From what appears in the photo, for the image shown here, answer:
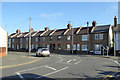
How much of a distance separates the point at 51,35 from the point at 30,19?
18110 mm

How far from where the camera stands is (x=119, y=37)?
1121 inches

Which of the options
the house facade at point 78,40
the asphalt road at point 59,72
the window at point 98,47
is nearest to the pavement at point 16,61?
the asphalt road at point 59,72

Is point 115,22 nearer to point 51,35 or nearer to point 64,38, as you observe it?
point 64,38

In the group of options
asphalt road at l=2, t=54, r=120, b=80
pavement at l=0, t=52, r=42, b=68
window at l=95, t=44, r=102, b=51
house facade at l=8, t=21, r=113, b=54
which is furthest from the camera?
house facade at l=8, t=21, r=113, b=54

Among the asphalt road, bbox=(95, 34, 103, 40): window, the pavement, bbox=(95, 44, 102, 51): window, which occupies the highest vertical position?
bbox=(95, 34, 103, 40): window

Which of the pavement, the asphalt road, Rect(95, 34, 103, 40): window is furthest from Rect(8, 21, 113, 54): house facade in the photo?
the asphalt road

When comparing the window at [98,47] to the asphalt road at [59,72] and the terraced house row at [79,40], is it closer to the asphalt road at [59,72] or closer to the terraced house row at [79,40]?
the terraced house row at [79,40]

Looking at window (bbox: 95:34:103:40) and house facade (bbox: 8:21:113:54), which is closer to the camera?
window (bbox: 95:34:103:40)

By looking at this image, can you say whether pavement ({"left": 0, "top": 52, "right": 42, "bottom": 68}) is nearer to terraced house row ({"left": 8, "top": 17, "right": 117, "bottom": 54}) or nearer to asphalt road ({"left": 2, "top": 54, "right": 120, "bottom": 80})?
asphalt road ({"left": 2, "top": 54, "right": 120, "bottom": 80})

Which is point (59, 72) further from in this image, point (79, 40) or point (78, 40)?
point (78, 40)

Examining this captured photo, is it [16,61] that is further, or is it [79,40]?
[79,40]

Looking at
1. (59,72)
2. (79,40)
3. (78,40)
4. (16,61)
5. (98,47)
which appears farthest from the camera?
(78,40)

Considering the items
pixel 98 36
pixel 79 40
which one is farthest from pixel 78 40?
pixel 98 36

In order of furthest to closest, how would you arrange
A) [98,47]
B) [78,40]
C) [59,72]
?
[78,40], [98,47], [59,72]
